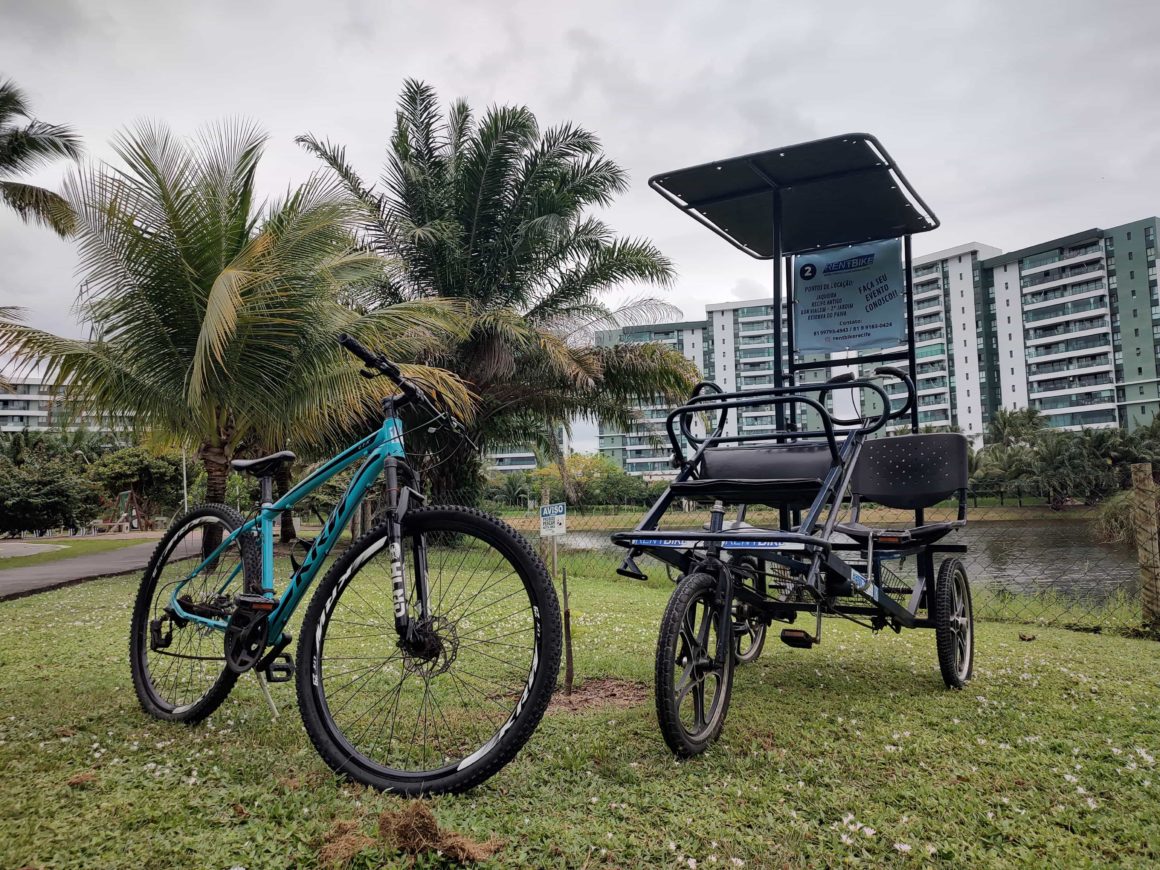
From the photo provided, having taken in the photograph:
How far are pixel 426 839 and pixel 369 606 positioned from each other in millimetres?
1728

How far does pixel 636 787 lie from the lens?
2.70 metres

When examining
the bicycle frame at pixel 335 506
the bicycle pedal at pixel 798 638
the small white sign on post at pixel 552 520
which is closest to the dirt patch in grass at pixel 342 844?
the bicycle frame at pixel 335 506

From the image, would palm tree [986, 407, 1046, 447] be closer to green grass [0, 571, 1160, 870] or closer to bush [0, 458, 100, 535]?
bush [0, 458, 100, 535]

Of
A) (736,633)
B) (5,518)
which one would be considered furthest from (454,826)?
(5,518)

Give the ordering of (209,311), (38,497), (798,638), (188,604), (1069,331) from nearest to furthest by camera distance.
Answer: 1. (188,604)
2. (798,638)
3. (209,311)
4. (38,497)
5. (1069,331)

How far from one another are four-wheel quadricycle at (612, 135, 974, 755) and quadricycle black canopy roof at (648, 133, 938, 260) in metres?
0.02

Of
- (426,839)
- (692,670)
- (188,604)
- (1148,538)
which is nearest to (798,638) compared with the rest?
(692,670)

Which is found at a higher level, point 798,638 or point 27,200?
point 27,200

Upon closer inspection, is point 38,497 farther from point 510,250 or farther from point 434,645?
point 434,645

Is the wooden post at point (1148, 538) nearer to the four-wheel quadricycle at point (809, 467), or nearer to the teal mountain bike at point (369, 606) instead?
the four-wheel quadricycle at point (809, 467)

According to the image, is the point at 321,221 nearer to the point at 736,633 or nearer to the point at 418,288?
the point at 418,288

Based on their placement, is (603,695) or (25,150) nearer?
(603,695)

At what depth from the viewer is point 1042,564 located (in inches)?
688

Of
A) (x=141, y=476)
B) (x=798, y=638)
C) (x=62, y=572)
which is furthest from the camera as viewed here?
(x=141, y=476)
